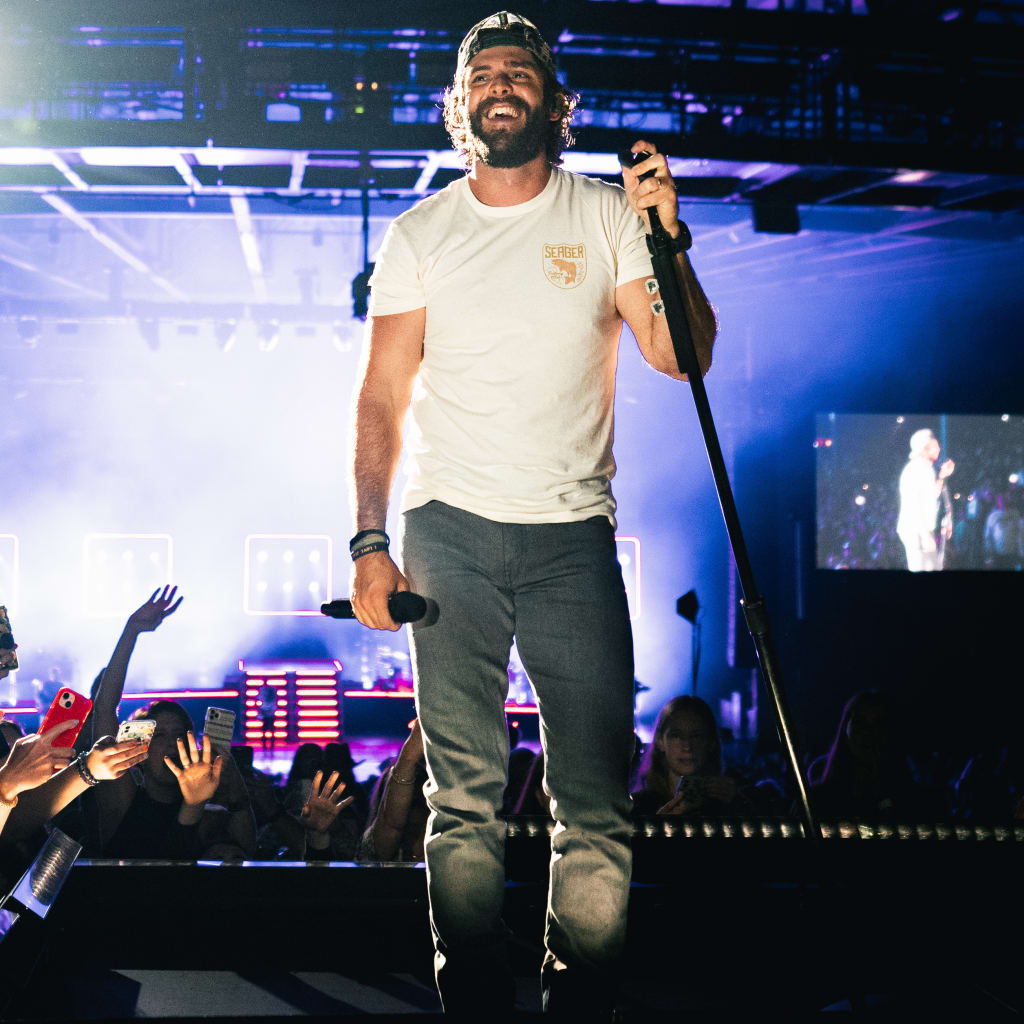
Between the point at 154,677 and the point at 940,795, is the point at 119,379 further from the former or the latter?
the point at 940,795

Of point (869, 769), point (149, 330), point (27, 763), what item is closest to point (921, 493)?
point (869, 769)

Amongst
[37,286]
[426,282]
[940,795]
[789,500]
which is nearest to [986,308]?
[789,500]

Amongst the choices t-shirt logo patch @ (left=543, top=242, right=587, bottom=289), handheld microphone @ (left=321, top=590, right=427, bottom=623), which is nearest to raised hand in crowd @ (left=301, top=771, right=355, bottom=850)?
handheld microphone @ (left=321, top=590, right=427, bottom=623)

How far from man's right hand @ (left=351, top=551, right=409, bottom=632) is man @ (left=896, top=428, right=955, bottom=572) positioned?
9107 mm

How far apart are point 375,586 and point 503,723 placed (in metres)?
0.30

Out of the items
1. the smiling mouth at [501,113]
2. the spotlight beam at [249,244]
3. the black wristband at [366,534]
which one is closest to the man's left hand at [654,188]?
the smiling mouth at [501,113]

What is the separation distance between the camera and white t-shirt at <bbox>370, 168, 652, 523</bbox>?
168 centimetres

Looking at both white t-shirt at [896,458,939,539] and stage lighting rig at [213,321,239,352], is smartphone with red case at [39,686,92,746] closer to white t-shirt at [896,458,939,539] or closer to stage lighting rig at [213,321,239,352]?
white t-shirt at [896,458,939,539]

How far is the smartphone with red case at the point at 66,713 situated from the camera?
7.50ft

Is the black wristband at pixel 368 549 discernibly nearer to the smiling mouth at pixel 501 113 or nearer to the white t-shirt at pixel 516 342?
the white t-shirt at pixel 516 342

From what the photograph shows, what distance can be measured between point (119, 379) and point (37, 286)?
69.5 inches

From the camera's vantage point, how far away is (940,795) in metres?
3.72

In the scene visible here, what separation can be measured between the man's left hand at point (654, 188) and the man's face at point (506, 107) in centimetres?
28

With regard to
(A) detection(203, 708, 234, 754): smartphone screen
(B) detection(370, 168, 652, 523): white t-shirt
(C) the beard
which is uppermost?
(C) the beard
